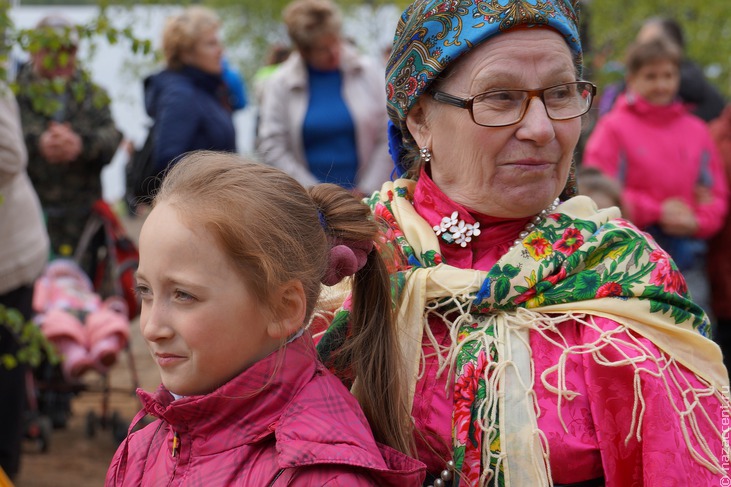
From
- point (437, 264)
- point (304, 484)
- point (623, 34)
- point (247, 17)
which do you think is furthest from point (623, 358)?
point (247, 17)

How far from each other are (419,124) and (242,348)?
0.75 metres

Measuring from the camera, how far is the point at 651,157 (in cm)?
602

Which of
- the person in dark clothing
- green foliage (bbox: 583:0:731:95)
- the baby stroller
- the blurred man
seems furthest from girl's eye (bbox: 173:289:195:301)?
green foliage (bbox: 583:0:731:95)

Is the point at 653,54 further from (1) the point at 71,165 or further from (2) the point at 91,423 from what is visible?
(2) the point at 91,423

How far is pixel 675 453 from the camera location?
2232 millimetres

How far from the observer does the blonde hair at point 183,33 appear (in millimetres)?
6609

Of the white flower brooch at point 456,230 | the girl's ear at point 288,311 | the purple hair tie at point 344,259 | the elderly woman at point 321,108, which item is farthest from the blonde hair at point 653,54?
the girl's ear at point 288,311

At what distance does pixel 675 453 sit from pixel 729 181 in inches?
186

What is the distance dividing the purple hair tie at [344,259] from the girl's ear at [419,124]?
1.29 feet

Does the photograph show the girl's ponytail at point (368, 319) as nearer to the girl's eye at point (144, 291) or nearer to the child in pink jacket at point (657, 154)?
the girl's eye at point (144, 291)

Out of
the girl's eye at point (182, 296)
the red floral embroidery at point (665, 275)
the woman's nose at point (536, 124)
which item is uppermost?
the woman's nose at point (536, 124)

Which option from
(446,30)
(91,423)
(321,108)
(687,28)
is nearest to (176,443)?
(446,30)

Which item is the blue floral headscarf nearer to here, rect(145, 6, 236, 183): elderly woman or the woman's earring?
the woman's earring

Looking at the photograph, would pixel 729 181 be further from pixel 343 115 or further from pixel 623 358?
pixel 623 358
